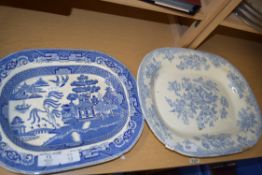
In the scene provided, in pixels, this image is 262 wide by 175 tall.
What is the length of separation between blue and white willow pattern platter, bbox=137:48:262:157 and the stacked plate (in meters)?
0.13

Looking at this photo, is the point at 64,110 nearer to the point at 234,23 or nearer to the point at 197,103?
the point at 197,103

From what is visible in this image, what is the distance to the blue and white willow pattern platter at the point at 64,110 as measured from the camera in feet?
1.54

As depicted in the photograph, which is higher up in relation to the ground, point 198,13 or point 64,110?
point 198,13

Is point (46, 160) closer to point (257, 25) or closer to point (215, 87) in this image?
point (215, 87)

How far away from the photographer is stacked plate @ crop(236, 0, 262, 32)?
2.29 feet

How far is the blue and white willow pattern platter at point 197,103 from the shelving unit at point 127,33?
0.03 m

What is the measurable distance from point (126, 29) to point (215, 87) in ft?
1.00

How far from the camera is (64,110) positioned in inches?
21.5

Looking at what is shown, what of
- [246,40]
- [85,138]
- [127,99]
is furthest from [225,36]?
[85,138]

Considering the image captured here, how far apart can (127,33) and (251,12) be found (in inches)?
13.7

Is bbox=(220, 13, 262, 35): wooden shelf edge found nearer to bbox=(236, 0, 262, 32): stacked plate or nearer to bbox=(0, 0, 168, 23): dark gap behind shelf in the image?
bbox=(236, 0, 262, 32): stacked plate

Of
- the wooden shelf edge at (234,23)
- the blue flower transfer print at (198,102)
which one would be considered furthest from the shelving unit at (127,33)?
the blue flower transfer print at (198,102)


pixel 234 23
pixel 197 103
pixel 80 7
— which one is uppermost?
pixel 80 7

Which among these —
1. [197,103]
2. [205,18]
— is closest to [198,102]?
[197,103]
